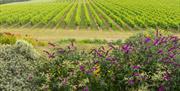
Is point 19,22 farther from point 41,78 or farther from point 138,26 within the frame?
point 41,78

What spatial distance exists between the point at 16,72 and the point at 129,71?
102 inches

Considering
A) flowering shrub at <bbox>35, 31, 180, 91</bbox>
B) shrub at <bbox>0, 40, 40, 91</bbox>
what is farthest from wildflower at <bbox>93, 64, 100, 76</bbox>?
shrub at <bbox>0, 40, 40, 91</bbox>

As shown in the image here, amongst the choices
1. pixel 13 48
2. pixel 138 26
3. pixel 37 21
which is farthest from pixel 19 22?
pixel 13 48

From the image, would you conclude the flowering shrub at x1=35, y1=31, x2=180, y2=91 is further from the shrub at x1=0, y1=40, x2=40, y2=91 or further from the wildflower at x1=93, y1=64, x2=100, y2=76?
the shrub at x1=0, y1=40, x2=40, y2=91

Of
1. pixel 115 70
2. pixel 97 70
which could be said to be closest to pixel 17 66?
pixel 97 70

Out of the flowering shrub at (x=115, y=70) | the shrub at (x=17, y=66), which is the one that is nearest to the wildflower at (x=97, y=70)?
the flowering shrub at (x=115, y=70)

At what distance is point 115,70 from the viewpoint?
26.3ft

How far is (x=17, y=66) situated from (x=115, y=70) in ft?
7.48

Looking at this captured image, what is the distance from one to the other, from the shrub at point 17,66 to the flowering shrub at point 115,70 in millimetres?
275

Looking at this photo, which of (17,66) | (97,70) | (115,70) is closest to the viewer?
(97,70)

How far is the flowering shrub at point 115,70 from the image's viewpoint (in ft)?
25.1

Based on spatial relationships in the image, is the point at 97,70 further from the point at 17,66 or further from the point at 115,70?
the point at 17,66

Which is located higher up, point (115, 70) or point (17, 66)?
point (17, 66)

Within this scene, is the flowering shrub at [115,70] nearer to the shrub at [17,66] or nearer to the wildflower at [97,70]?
the wildflower at [97,70]
